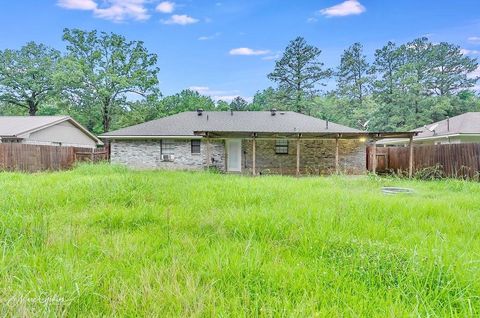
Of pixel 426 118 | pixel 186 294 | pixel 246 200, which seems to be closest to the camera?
pixel 186 294

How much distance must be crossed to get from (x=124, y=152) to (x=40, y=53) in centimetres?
2325

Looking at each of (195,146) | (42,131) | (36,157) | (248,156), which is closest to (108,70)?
(42,131)

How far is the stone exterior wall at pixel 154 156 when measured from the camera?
1662 centimetres

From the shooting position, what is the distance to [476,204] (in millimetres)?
5336

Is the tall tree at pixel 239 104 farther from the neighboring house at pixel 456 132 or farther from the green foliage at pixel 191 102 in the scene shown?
the neighboring house at pixel 456 132

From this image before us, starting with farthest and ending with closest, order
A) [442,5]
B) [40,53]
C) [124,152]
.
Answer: [40,53] → [124,152] → [442,5]

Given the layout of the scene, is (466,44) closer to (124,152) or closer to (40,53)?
(124,152)

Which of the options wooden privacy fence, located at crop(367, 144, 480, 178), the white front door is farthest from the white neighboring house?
wooden privacy fence, located at crop(367, 144, 480, 178)

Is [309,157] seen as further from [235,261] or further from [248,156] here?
[235,261]

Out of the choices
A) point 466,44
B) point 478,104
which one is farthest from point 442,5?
point 466,44

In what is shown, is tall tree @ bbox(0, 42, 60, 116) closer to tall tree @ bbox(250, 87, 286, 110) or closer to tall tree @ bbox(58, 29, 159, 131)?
tall tree @ bbox(58, 29, 159, 131)

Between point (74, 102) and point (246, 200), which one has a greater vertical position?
point (74, 102)

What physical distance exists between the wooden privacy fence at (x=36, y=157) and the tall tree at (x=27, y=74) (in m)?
16.8

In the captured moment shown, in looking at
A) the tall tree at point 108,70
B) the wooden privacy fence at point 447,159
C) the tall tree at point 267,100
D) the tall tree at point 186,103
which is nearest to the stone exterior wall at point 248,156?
the wooden privacy fence at point 447,159
